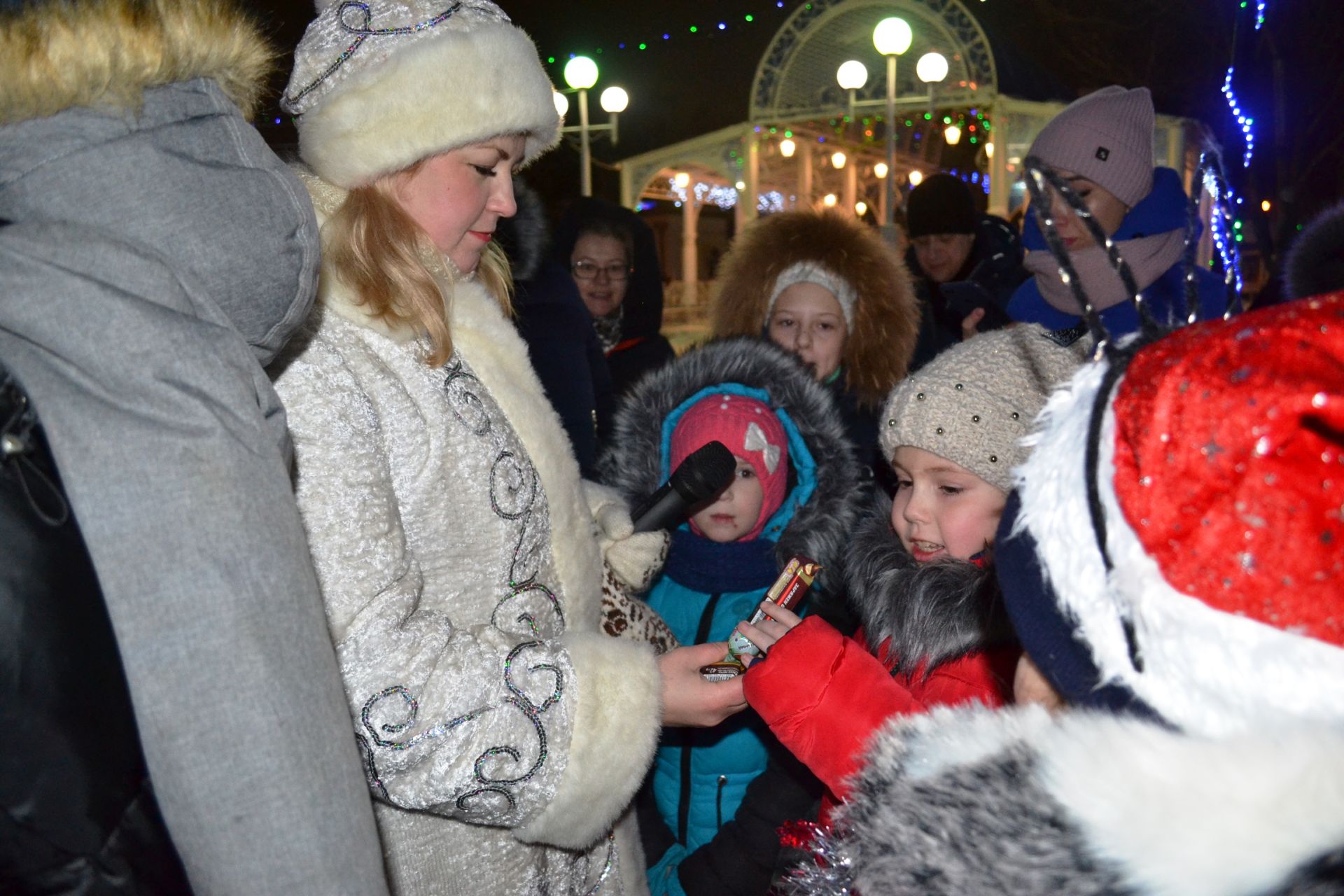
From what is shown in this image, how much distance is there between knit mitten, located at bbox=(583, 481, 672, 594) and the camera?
193cm

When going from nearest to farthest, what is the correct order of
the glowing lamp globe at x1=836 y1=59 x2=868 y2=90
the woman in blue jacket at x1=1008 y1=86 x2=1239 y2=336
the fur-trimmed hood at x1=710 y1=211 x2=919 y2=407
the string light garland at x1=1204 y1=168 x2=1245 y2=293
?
the string light garland at x1=1204 y1=168 x2=1245 y2=293 → the woman in blue jacket at x1=1008 y1=86 x2=1239 y2=336 → the fur-trimmed hood at x1=710 y1=211 x2=919 y2=407 → the glowing lamp globe at x1=836 y1=59 x2=868 y2=90

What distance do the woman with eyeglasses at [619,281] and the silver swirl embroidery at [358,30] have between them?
2834mm

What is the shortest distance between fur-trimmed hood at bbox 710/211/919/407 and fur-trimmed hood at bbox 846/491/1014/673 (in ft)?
4.88

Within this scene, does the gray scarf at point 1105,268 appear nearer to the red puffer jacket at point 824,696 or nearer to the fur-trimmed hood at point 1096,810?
the red puffer jacket at point 824,696

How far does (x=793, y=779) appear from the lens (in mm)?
1984

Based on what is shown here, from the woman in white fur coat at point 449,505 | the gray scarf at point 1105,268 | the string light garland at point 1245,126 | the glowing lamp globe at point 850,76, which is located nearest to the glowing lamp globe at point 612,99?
the glowing lamp globe at point 850,76

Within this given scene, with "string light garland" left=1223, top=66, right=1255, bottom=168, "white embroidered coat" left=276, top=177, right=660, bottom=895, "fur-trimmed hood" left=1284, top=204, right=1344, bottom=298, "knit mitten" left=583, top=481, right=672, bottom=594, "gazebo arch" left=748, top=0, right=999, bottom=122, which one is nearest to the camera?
"white embroidered coat" left=276, top=177, right=660, bottom=895

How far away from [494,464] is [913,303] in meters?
2.41

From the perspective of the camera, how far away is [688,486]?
79.5 inches

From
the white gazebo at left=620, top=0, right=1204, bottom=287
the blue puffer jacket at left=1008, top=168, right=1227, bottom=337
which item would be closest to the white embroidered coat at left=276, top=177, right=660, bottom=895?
the blue puffer jacket at left=1008, top=168, right=1227, bottom=337

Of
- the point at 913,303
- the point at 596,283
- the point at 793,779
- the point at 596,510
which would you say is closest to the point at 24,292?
the point at 596,510

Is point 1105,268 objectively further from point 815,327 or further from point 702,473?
point 702,473

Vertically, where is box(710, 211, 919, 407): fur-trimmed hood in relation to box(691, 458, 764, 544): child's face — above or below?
above

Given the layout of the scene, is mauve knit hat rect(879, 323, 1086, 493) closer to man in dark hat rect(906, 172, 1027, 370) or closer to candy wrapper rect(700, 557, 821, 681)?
candy wrapper rect(700, 557, 821, 681)
